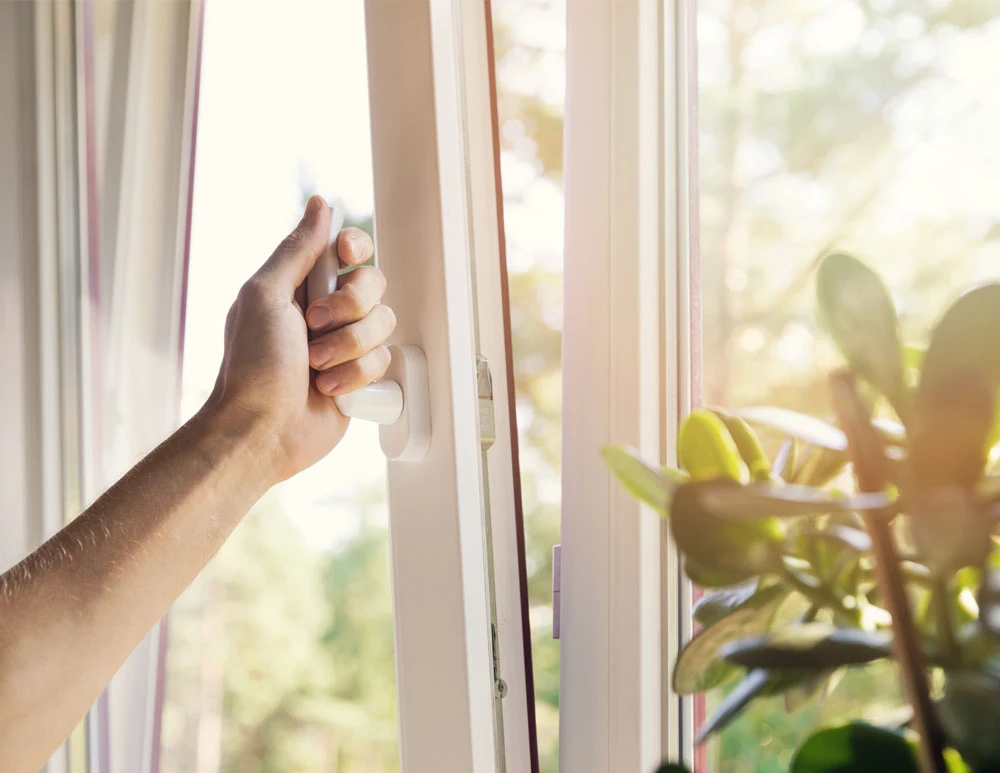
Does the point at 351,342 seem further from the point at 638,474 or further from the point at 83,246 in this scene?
the point at 83,246

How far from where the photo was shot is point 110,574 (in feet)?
2.10

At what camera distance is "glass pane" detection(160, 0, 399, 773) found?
981 millimetres

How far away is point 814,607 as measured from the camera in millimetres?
358

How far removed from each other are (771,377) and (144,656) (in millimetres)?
1018

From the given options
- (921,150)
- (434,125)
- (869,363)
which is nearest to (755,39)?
(921,150)

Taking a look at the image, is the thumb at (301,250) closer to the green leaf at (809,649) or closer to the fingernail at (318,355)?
the fingernail at (318,355)

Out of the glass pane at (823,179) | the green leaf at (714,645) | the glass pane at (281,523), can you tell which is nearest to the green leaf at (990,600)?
the green leaf at (714,645)

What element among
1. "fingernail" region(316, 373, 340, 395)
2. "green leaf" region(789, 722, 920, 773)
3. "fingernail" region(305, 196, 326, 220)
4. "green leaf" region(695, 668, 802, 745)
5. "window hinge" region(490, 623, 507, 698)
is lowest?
"window hinge" region(490, 623, 507, 698)

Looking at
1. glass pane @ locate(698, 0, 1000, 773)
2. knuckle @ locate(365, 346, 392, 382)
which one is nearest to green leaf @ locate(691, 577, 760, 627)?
glass pane @ locate(698, 0, 1000, 773)

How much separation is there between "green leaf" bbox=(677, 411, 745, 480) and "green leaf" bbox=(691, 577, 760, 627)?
2.1 inches

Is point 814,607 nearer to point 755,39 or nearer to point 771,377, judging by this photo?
point 771,377

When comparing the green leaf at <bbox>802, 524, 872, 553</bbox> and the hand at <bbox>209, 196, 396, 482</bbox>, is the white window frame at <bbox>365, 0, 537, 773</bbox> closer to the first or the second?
the hand at <bbox>209, 196, 396, 482</bbox>

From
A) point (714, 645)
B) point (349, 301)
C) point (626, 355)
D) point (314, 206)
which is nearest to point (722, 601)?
point (714, 645)

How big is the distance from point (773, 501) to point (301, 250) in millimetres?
570
